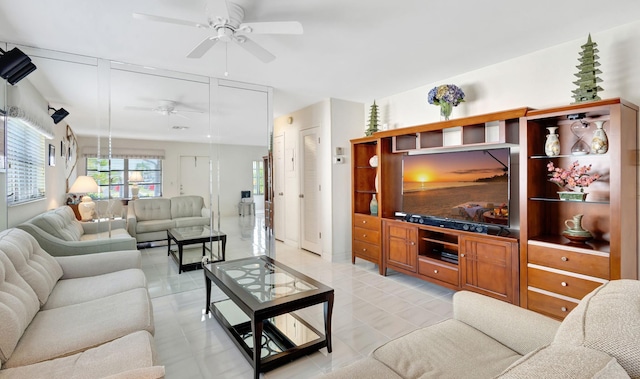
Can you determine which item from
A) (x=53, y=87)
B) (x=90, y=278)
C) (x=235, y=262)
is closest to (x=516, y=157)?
(x=235, y=262)

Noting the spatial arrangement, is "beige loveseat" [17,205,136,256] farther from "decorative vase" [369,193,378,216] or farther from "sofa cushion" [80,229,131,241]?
"decorative vase" [369,193,378,216]

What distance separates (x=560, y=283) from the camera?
2.43m

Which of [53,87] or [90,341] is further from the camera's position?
[53,87]

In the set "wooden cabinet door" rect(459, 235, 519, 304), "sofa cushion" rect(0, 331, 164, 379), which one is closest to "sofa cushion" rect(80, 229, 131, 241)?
"sofa cushion" rect(0, 331, 164, 379)

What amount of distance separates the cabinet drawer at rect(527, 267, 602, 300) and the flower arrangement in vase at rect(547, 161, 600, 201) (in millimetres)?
628

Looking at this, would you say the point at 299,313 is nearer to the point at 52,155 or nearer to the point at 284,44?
the point at 284,44

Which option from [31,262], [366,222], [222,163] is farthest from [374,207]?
[31,262]

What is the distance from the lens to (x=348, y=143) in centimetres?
480

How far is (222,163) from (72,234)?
1686mm

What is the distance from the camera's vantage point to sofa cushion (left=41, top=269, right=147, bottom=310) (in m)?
2.13

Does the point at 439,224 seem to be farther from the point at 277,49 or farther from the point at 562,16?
the point at 277,49

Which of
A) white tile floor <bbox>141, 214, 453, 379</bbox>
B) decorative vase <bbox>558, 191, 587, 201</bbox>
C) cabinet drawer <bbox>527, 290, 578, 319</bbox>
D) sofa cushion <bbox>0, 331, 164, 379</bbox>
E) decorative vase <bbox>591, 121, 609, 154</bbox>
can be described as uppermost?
decorative vase <bbox>591, 121, 609, 154</bbox>

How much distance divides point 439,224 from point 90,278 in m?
3.32

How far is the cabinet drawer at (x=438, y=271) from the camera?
10.4ft
